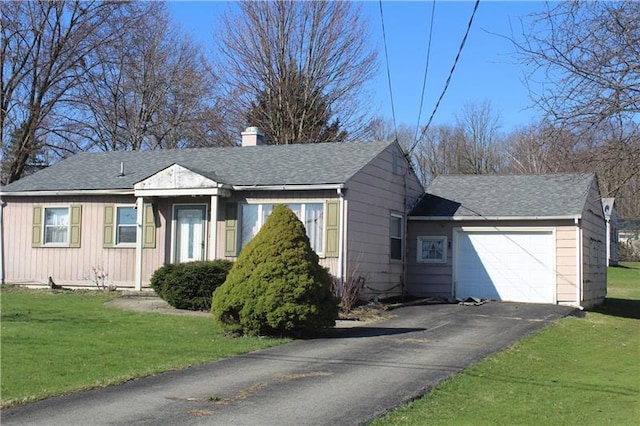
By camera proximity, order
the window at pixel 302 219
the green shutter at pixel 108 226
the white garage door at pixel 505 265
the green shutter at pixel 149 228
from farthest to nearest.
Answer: the green shutter at pixel 108 226 < the white garage door at pixel 505 265 < the green shutter at pixel 149 228 < the window at pixel 302 219

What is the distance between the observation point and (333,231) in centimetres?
1898

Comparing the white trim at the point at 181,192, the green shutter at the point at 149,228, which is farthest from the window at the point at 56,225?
the white trim at the point at 181,192

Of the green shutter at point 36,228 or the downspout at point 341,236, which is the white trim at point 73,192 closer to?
the green shutter at point 36,228

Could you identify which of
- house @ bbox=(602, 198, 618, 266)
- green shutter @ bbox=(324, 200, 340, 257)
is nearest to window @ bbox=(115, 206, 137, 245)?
green shutter @ bbox=(324, 200, 340, 257)

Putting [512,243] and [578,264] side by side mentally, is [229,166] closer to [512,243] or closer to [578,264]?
[512,243]

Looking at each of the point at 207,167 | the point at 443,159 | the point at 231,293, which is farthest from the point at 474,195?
the point at 443,159

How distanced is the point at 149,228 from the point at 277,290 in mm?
9188

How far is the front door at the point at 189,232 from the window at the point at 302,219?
1420 millimetres

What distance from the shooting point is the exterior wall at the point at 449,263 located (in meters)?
20.9

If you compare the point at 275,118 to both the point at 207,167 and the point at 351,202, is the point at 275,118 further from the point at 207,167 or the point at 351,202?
the point at 351,202

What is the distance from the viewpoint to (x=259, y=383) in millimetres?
9336

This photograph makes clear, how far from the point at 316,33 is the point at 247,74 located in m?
4.25

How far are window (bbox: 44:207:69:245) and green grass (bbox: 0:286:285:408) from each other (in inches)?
193

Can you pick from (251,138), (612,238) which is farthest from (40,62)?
(612,238)
